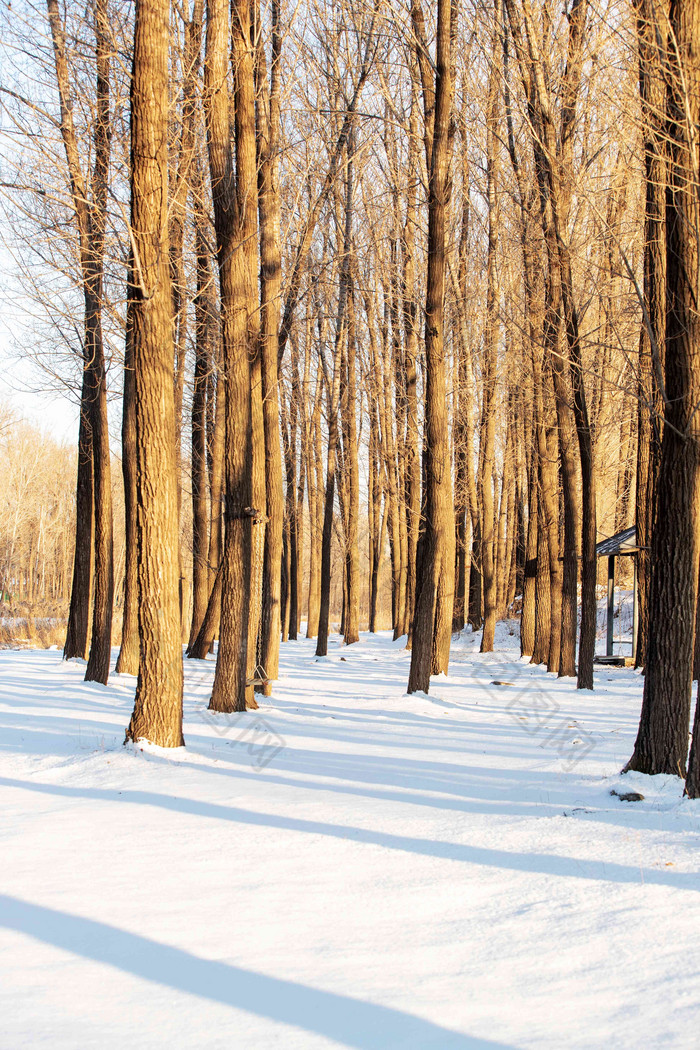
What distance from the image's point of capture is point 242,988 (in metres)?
3.26

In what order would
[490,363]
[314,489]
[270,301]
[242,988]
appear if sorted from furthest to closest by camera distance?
1. [314,489]
2. [490,363]
3. [270,301]
4. [242,988]

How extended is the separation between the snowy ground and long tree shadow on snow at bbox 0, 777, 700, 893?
0.06 feet

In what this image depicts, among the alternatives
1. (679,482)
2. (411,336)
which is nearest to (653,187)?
(679,482)

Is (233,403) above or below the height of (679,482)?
above

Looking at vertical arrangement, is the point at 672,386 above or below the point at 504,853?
above

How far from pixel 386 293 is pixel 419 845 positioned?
10.2 m

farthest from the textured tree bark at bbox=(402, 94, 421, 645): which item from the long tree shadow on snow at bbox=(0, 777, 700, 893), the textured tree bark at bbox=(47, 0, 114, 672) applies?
the long tree shadow on snow at bbox=(0, 777, 700, 893)

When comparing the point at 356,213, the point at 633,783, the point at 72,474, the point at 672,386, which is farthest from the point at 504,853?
the point at 72,474

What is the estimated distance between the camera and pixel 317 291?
22.1m

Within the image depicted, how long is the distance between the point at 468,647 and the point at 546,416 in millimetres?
9864

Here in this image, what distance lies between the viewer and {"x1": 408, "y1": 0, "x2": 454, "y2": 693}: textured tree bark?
40.8 ft

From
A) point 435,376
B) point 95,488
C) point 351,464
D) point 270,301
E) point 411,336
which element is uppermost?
point 411,336

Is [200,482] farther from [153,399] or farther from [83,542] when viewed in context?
[153,399]

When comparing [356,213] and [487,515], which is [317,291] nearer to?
[356,213]
